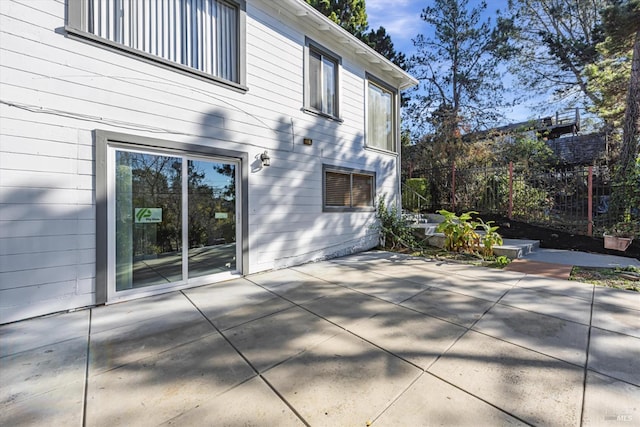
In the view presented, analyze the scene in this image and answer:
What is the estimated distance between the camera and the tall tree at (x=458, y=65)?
12.4 m

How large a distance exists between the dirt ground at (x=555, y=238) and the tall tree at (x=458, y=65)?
18.9ft

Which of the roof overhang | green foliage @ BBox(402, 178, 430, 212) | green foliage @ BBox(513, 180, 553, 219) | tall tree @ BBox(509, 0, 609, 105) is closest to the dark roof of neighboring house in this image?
tall tree @ BBox(509, 0, 609, 105)

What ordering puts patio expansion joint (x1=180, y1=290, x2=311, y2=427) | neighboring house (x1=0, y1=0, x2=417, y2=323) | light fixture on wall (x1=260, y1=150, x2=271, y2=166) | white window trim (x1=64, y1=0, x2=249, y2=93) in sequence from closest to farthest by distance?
1. patio expansion joint (x1=180, y1=290, x2=311, y2=427)
2. neighboring house (x1=0, y1=0, x2=417, y2=323)
3. white window trim (x1=64, y1=0, x2=249, y2=93)
4. light fixture on wall (x1=260, y1=150, x2=271, y2=166)

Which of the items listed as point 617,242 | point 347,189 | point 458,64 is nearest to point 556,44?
point 458,64

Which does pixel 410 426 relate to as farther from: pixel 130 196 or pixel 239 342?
pixel 130 196

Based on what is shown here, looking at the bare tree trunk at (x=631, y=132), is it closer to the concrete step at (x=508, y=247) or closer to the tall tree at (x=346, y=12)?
the concrete step at (x=508, y=247)

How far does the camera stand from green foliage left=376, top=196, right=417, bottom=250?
696 cm

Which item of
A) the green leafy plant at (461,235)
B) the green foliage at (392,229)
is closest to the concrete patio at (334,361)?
the green leafy plant at (461,235)

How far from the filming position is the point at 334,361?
6.78ft

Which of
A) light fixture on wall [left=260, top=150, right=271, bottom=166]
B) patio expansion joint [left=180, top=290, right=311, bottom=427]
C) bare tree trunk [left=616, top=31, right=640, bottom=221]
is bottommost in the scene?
patio expansion joint [left=180, top=290, right=311, bottom=427]

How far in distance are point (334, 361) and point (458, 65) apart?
15156 millimetres

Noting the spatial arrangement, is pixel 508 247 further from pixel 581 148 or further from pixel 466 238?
pixel 581 148

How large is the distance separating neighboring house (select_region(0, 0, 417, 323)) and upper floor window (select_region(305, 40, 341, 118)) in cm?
4

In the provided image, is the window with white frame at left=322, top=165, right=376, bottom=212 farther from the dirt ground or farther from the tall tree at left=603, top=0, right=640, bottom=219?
the tall tree at left=603, top=0, right=640, bottom=219
